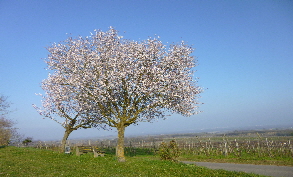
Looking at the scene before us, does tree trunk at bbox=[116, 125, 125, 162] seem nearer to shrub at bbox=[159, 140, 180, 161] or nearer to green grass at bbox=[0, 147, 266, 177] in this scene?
green grass at bbox=[0, 147, 266, 177]

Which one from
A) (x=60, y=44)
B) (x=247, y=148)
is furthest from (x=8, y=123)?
(x=247, y=148)

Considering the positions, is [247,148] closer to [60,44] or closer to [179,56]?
[179,56]

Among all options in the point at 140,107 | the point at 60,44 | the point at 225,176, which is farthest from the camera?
the point at 60,44

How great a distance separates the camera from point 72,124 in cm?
3397

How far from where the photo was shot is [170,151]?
2136 centimetres

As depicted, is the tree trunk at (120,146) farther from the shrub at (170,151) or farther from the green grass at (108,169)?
the shrub at (170,151)

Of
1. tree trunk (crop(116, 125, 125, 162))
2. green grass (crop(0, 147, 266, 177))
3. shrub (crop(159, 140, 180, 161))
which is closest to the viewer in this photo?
green grass (crop(0, 147, 266, 177))

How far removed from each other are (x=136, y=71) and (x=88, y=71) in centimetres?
500

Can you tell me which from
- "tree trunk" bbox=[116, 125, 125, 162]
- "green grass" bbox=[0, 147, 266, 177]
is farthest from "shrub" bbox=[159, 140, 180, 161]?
"tree trunk" bbox=[116, 125, 125, 162]

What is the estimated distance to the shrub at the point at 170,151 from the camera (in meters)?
21.4

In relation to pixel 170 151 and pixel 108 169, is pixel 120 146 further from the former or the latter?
pixel 108 169

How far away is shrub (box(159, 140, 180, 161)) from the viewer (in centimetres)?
2136

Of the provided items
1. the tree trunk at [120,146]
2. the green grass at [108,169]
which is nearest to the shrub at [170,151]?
the green grass at [108,169]

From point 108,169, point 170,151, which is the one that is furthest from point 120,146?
point 108,169
